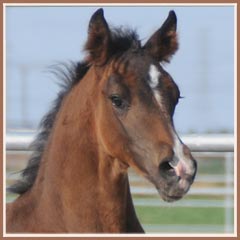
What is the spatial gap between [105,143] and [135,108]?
0.21m

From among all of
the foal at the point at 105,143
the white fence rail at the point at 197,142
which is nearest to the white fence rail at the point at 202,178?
the white fence rail at the point at 197,142

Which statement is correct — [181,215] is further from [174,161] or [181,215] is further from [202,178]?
[174,161]

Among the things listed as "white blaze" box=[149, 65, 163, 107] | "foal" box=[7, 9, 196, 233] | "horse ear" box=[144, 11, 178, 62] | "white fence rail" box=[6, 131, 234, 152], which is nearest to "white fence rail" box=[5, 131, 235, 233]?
"white fence rail" box=[6, 131, 234, 152]

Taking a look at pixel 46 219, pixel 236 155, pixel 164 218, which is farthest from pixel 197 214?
pixel 46 219

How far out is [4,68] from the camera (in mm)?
3926

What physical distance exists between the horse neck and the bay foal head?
8 centimetres

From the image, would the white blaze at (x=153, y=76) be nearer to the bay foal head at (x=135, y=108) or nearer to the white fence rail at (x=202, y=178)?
the bay foal head at (x=135, y=108)

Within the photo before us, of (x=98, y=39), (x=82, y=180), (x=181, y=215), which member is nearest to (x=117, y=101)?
(x=98, y=39)

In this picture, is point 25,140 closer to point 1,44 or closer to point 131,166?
point 1,44

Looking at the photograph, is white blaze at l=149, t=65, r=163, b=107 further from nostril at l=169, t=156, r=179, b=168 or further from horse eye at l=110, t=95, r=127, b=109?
nostril at l=169, t=156, r=179, b=168

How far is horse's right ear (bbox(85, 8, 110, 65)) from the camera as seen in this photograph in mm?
3365

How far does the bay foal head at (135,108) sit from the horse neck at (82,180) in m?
0.08

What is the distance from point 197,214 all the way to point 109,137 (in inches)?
201

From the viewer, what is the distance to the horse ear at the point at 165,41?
351 cm
